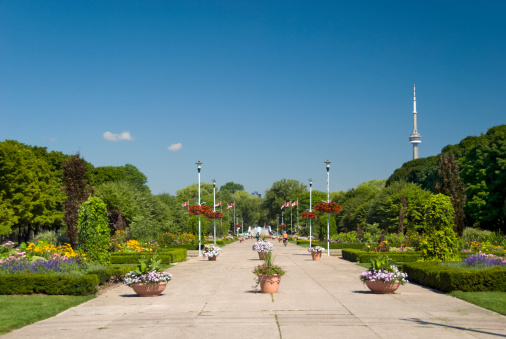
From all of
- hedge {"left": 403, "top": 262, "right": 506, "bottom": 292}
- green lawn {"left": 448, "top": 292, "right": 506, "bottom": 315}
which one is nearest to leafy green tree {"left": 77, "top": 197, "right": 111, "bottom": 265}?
hedge {"left": 403, "top": 262, "right": 506, "bottom": 292}

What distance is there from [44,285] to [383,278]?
419 inches

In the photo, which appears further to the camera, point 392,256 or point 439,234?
point 392,256

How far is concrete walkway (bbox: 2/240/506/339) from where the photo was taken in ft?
36.0

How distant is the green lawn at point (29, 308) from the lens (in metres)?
12.5

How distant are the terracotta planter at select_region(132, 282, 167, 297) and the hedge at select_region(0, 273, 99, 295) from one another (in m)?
1.69

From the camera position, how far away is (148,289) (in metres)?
17.3

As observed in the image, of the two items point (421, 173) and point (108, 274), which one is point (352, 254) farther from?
point (421, 173)

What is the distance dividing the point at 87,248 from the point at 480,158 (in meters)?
43.0

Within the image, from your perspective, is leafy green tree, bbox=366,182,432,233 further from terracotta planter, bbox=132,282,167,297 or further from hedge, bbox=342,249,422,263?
terracotta planter, bbox=132,282,167,297

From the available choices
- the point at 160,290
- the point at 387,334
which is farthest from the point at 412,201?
the point at 387,334

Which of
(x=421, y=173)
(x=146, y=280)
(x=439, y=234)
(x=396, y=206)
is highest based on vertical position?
(x=421, y=173)

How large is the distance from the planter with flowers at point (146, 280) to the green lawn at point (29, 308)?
138 centimetres

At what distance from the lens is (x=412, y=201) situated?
191 ft

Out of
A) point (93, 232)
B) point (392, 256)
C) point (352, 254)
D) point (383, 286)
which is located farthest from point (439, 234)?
point (93, 232)
